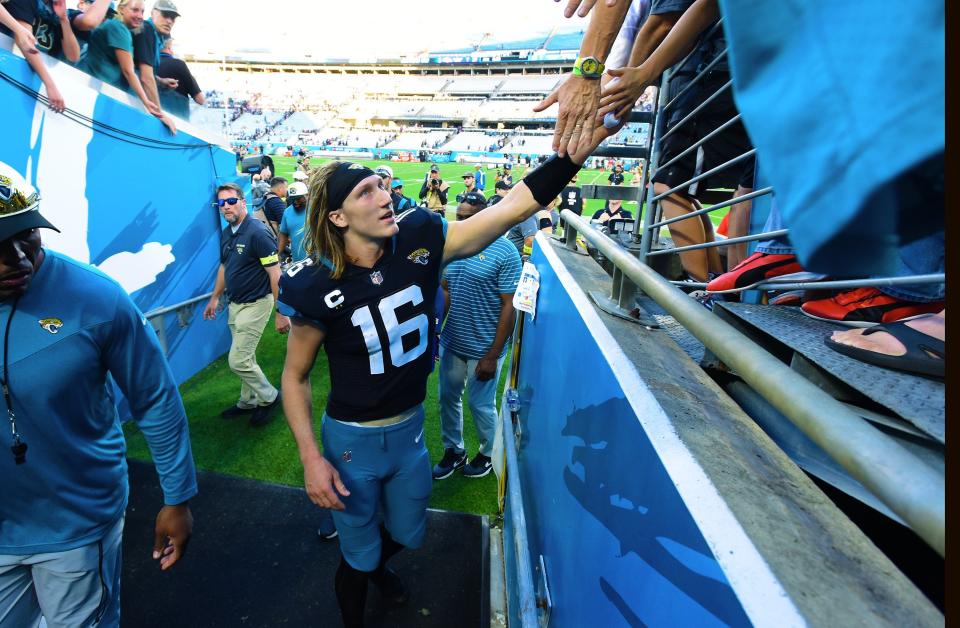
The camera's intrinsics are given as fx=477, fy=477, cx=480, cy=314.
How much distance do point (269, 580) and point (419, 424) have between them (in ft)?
5.03

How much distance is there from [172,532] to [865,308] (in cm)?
254

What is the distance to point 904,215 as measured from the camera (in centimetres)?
31

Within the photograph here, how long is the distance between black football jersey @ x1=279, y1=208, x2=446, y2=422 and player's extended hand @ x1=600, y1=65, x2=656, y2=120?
1.05 meters

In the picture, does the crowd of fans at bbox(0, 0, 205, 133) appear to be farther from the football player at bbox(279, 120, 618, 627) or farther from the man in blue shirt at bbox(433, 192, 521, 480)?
the man in blue shirt at bbox(433, 192, 521, 480)

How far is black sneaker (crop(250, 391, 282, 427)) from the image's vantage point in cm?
465

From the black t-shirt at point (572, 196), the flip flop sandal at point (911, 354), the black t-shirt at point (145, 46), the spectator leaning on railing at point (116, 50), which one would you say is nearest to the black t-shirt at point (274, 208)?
the black t-shirt at point (145, 46)

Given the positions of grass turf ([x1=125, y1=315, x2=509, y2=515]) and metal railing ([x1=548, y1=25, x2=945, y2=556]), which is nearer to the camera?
metal railing ([x1=548, y1=25, x2=945, y2=556])

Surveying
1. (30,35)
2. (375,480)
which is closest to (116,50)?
(30,35)

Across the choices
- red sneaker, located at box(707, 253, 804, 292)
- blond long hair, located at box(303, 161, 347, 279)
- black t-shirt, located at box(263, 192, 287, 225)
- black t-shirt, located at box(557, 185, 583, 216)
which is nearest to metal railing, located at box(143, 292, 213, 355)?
black t-shirt, located at box(263, 192, 287, 225)

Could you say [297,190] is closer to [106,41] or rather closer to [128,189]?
[128,189]

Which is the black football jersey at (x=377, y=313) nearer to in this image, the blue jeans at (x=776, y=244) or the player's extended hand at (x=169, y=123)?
the blue jeans at (x=776, y=244)

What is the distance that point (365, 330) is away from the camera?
2.14m

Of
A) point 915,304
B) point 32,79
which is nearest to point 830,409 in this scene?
point 915,304

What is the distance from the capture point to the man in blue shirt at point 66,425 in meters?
1.60
